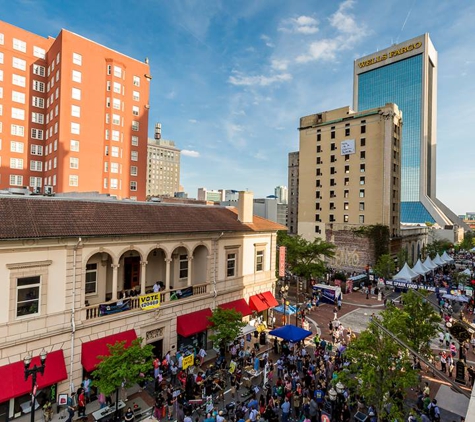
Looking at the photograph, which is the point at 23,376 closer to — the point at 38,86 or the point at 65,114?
the point at 65,114

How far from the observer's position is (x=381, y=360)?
1445 cm

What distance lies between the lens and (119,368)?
15.3m

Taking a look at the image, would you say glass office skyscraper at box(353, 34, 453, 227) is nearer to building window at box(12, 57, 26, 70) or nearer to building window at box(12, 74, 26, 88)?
building window at box(12, 57, 26, 70)

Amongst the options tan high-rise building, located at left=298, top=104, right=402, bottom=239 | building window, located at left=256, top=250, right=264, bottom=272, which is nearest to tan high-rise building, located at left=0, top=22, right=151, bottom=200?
building window, located at left=256, top=250, right=264, bottom=272

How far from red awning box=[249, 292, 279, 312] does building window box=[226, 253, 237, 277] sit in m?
3.64

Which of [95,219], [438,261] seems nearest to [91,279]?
[95,219]

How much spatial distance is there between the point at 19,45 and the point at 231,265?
5395 centimetres

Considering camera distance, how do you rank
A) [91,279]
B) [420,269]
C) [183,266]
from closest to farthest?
[91,279]
[183,266]
[420,269]

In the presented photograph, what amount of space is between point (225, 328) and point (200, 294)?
388 centimetres

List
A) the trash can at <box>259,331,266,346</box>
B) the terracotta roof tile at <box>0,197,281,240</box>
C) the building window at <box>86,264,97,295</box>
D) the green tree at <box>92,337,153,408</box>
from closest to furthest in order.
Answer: the green tree at <box>92,337,153,408</box> → the terracotta roof tile at <box>0,197,281,240</box> → the building window at <box>86,264,97,295</box> → the trash can at <box>259,331,266,346</box>

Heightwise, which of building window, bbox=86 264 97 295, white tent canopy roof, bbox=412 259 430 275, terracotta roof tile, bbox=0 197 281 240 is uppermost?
terracotta roof tile, bbox=0 197 281 240

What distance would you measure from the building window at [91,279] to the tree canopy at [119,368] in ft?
17.7

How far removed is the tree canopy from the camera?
15.1 meters

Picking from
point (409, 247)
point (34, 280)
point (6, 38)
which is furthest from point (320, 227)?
point (6, 38)
